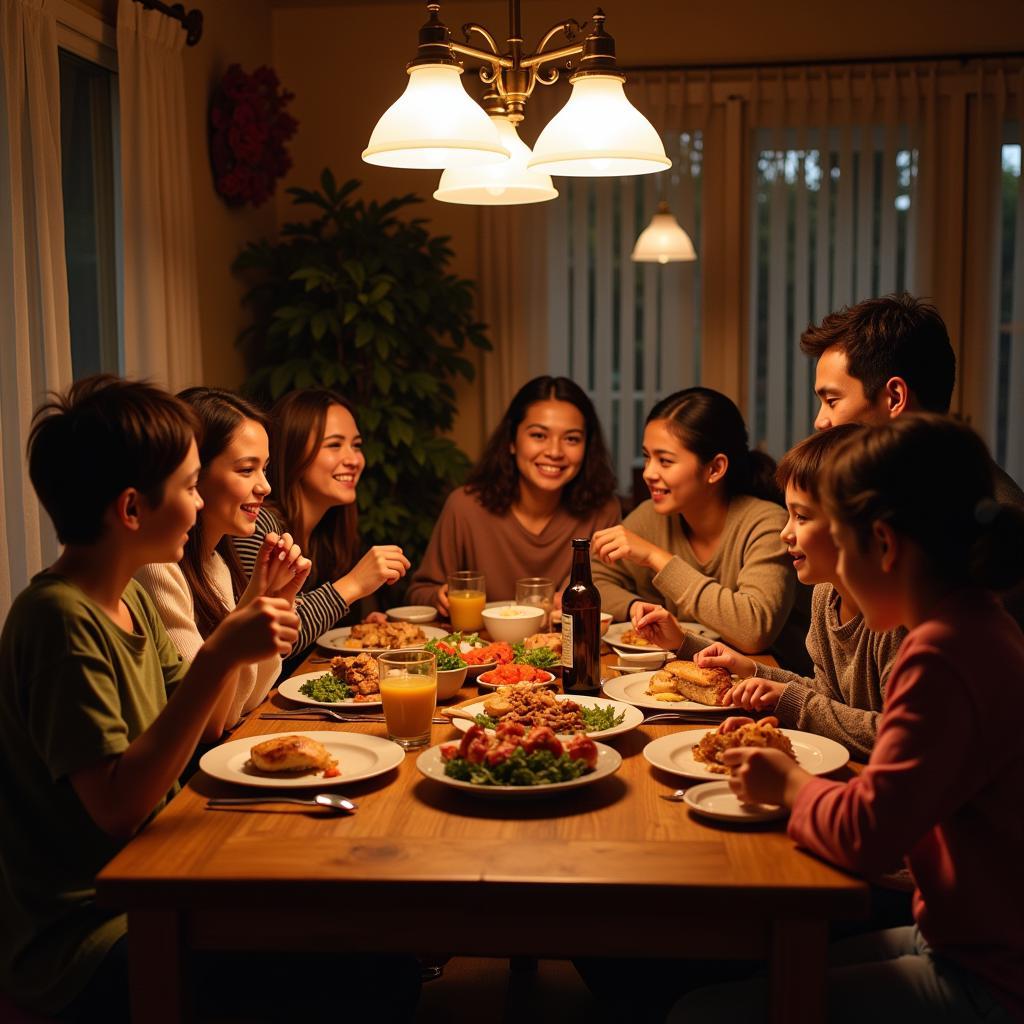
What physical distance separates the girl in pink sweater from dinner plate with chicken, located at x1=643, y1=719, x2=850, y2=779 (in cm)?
21

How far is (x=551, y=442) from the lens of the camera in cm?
324

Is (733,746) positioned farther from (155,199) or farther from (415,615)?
(155,199)

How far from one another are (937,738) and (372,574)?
5.42 ft

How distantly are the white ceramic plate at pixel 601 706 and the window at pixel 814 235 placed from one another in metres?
3.16

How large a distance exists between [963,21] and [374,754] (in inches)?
169

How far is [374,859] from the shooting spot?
135 centimetres

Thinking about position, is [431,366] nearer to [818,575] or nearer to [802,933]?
[818,575]

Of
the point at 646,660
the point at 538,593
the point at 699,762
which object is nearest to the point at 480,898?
the point at 699,762

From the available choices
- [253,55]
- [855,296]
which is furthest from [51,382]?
[855,296]

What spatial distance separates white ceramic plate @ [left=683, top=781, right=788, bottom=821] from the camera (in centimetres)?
145

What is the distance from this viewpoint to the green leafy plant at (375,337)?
4188 millimetres

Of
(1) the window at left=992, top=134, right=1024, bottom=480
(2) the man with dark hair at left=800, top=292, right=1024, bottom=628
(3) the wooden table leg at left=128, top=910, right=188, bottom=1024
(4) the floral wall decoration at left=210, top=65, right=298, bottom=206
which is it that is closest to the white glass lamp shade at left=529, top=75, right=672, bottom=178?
(2) the man with dark hair at left=800, top=292, right=1024, bottom=628

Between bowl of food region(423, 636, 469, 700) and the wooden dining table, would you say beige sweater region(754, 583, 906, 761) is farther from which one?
bowl of food region(423, 636, 469, 700)

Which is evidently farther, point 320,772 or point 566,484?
point 566,484
